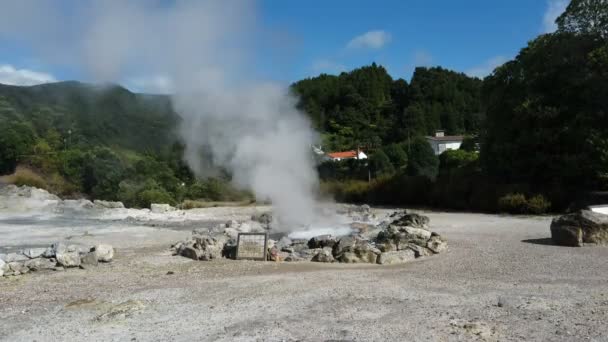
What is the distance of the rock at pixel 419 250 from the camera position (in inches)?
474

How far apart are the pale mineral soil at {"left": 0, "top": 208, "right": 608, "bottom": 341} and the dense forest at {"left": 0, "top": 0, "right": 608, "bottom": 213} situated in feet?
29.2

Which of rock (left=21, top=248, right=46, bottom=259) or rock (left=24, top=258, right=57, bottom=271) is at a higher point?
rock (left=21, top=248, right=46, bottom=259)

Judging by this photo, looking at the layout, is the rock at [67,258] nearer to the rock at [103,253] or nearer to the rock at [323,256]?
the rock at [103,253]

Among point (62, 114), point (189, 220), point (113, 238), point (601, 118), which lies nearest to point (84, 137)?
point (62, 114)

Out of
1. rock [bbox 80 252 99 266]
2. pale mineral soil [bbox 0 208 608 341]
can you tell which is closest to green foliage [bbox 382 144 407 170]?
pale mineral soil [bbox 0 208 608 341]

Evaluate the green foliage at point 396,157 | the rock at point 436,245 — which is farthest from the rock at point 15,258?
the green foliage at point 396,157

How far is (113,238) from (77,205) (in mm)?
13183

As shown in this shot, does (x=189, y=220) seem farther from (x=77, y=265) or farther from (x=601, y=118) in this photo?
(x=601, y=118)

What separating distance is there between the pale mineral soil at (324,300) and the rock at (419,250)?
0.32 metres

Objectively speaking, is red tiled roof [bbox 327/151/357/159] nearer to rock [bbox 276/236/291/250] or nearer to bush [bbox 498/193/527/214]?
bush [bbox 498/193/527/214]

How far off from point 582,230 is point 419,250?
384cm

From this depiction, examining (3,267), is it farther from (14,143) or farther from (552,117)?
(14,143)

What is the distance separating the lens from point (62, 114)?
38406mm

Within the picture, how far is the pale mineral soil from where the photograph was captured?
663cm
